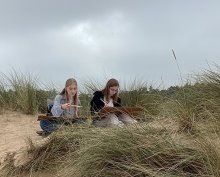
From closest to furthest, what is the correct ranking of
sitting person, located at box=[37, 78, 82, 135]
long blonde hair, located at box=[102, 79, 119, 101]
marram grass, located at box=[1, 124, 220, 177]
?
marram grass, located at box=[1, 124, 220, 177]
sitting person, located at box=[37, 78, 82, 135]
long blonde hair, located at box=[102, 79, 119, 101]

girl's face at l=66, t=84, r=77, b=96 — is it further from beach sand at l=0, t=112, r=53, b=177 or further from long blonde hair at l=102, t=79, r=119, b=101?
beach sand at l=0, t=112, r=53, b=177

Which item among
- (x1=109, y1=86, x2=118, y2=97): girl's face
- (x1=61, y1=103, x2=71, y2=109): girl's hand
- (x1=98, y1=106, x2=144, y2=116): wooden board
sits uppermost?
(x1=109, y1=86, x2=118, y2=97): girl's face

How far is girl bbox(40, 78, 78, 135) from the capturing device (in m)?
7.72

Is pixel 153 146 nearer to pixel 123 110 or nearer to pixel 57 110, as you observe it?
pixel 123 110

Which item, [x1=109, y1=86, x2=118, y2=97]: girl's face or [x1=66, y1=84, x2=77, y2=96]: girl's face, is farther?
[x1=109, y1=86, x2=118, y2=97]: girl's face

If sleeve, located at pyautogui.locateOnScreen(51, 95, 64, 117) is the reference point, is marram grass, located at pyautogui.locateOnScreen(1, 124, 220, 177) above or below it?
below

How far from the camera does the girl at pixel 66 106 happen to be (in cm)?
772

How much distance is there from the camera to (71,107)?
8211 millimetres

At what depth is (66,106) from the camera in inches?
305

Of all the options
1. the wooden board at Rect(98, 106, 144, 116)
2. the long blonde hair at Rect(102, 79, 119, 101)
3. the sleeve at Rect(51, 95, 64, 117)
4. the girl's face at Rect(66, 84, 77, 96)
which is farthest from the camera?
the long blonde hair at Rect(102, 79, 119, 101)

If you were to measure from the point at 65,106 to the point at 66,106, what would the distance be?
0.01m

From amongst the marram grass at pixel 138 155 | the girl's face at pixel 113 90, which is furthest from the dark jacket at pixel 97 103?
the marram grass at pixel 138 155

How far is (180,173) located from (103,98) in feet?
11.4

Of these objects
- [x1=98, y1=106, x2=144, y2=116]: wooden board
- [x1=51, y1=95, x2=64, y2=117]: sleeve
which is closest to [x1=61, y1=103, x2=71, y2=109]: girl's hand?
[x1=51, y1=95, x2=64, y2=117]: sleeve
